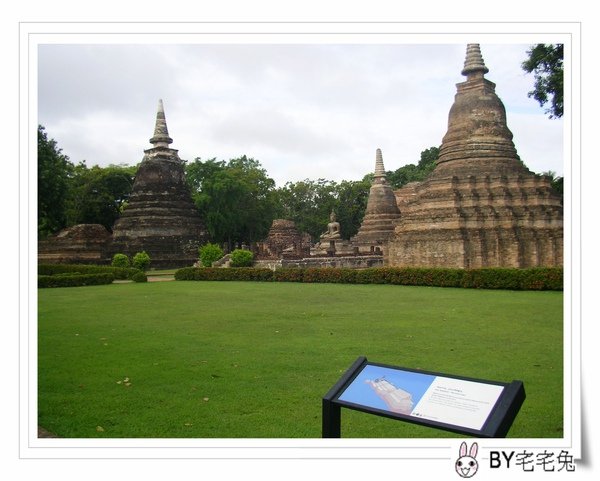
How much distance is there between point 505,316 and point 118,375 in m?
7.58

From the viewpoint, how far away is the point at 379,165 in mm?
36438

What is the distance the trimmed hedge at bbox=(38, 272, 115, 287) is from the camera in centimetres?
1853

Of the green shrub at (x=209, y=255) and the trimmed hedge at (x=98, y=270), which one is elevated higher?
the green shrub at (x=209, y=255)

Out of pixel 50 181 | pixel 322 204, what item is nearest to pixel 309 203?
pixel 322 204

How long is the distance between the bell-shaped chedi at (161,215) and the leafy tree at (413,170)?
29.2 meters

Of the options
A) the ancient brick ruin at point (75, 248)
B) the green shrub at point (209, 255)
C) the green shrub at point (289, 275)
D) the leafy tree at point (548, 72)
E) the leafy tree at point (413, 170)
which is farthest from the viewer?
the leafy tree at point (413, 170)

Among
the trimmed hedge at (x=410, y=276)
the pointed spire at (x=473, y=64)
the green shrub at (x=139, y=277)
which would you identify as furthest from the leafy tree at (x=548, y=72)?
the green shrub at (x=139, y=277)

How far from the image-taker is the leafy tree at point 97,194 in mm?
40750

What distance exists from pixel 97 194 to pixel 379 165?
76.5 ft

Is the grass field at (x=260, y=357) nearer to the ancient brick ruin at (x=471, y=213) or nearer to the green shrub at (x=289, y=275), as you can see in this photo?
the green shrub at (x=289, y=275)

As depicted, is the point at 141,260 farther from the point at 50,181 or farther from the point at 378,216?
the point at 378,216
